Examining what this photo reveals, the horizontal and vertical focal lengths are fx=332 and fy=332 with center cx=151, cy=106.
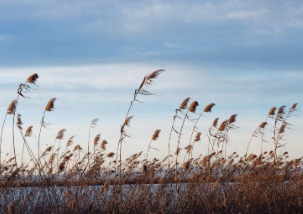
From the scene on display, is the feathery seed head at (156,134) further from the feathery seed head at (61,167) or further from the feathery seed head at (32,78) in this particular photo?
the feathery seed head at (32,78)

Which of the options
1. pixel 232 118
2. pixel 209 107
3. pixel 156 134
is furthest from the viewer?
pixel 232 118

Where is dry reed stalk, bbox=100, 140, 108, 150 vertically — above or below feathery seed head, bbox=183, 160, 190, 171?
above

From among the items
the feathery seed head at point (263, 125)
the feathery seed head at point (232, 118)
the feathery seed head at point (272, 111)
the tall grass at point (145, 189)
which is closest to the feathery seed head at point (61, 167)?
the tall grass at point (145, 189)

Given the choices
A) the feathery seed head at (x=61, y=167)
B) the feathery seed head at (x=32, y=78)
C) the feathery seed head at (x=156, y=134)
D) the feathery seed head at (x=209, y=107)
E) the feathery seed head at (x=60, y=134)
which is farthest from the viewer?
the feathery seed head at (x=60, y=134)

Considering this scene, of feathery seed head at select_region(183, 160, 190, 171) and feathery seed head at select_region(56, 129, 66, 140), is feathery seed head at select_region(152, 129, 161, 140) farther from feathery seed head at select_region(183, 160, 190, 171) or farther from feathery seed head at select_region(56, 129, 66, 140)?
feathery seed head at select_region(56, 129, 66, 140)

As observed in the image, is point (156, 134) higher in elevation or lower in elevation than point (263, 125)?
lower

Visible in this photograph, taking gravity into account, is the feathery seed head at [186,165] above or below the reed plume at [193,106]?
below

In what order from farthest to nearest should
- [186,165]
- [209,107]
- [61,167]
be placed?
[186,165] → [61,167] → [209,107]

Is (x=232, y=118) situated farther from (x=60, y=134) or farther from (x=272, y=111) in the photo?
(x=60, y=134)

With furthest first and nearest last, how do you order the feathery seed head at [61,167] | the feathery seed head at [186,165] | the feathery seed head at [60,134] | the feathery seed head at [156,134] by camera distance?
the feathery seed head at [60,134], the feathery seed head at [186,165], the feathery seed head at [156,134], the feathery seed head at [61,167]

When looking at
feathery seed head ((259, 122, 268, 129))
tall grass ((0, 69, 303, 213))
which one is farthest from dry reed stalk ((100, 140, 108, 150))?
feathery seed head ((259, 122, 268, 129))

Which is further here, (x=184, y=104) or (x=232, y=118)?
(x=232, y=118)

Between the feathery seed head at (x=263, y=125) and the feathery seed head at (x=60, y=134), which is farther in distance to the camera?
the feathery seed head at (x=263, y=125)

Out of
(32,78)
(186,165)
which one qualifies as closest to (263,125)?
(186,165)
